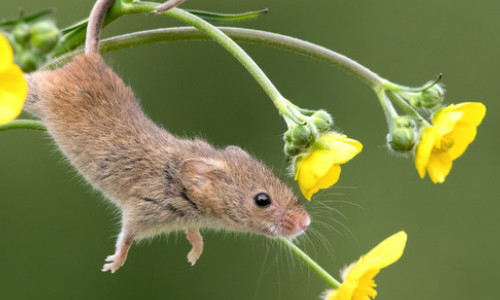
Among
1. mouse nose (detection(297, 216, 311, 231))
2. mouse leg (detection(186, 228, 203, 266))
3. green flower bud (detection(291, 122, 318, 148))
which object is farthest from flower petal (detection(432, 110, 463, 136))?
mouse leg (detection(186, 228, 203, 266))

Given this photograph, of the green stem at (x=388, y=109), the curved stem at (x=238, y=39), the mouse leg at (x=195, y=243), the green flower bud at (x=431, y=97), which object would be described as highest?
the curved stem at (x=238, y=39)

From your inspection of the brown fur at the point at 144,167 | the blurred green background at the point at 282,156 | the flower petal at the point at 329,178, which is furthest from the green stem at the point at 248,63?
the blurred green background at the point at 282,156

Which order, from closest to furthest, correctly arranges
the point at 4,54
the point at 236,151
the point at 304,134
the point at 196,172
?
the point at 4,54, the point at 304,134, the point at 196,172, the point at 236,151

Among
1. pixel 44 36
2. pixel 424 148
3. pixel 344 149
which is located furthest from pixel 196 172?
pixel 44 36

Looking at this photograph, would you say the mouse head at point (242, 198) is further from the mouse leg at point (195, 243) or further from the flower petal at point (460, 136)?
the flower petal at point (460, 136)

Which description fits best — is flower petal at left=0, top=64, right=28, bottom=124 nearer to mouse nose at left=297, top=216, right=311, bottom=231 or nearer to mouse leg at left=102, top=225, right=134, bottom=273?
mouse leg at left=102, top=225, right=134, bottom=273

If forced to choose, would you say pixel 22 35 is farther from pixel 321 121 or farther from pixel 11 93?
pixel 321 121

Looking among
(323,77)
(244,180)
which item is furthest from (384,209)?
(244,180)
